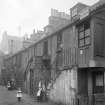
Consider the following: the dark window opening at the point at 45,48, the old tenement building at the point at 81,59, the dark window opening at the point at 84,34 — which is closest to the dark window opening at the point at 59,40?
the old tenement building at the point at 81,59

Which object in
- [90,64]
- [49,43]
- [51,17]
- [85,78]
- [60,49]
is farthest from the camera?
[51,17]

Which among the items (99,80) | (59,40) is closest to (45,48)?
(59,40)

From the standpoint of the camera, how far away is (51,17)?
2245 centimetres

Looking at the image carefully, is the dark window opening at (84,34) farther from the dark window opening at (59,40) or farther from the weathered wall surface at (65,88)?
the dark window opening at (59,40)

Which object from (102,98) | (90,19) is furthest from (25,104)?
(90,19)

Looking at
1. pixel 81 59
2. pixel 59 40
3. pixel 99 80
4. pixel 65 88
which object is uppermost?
pixel 59 40

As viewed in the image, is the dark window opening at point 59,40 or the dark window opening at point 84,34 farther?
the dark window opening at point 59,40

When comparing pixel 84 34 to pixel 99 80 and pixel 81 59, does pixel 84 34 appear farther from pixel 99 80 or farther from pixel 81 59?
pixel 99 80

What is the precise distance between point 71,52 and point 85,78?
7.71 ft

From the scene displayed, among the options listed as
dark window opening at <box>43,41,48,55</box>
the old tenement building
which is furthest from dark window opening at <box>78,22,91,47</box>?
dark window opening at <box>43,41,48,55</box>

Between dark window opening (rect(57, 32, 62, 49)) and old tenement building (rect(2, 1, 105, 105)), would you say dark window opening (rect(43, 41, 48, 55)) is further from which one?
dark window opening (rect(57, 32, 62, 49))

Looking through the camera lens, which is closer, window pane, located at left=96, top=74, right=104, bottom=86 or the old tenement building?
the old tenement building

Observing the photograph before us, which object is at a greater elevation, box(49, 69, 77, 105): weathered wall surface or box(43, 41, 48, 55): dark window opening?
box(43, 41, 48, 55): dark window opening

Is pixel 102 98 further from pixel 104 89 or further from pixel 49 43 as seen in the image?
pixel 49 43
